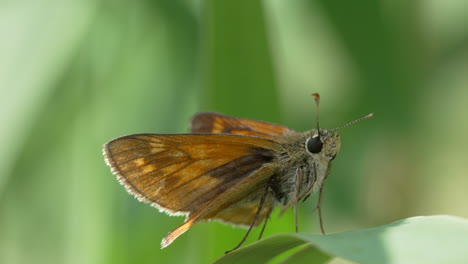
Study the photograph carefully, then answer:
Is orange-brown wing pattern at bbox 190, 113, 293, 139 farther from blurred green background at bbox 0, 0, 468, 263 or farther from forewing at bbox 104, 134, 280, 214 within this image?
forewing at bbox 104, 134, 280, 214

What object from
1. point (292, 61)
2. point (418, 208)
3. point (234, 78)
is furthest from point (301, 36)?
point (234, 78)

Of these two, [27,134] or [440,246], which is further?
[27,134]

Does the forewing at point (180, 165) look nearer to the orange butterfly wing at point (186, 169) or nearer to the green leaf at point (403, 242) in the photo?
the orange butterfly wing at point (186, 169)

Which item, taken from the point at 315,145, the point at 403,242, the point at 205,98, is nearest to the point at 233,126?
the point at 205,98

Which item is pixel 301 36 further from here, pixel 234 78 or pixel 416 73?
pixel 234 78

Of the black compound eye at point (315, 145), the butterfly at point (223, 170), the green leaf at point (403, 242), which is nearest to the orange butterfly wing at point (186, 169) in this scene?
the butterfly at point (223, 170)

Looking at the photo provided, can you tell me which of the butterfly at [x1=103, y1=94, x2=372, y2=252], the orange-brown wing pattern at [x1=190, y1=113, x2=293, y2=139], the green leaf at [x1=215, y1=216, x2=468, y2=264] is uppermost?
the orange-brown wing pattern at [x1=190, y1=113, x2=293, y2=139]

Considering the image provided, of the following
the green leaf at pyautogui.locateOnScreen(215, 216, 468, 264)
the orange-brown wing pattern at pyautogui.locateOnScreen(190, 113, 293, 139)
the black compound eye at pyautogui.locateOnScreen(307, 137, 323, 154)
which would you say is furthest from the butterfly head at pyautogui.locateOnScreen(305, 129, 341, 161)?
the green leaf at pyautogui.locateOnScreen(215, 216, 468, 264)
